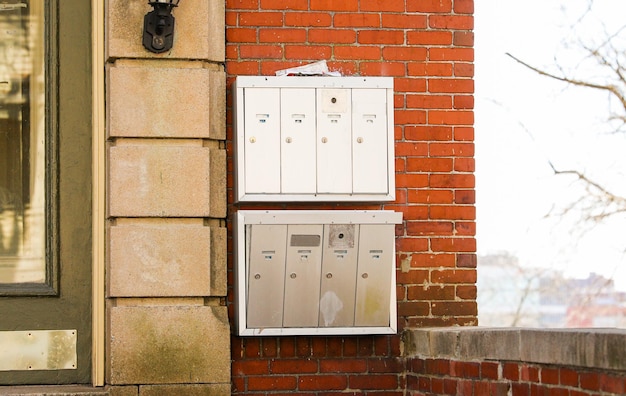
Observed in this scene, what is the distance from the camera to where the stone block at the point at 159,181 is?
5.63 meters

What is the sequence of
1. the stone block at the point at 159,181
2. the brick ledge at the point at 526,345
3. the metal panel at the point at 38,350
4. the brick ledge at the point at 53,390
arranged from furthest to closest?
the metal panel at the point at 38,350, the stone block at the point at 159,181, the brick ledge at the point at 53,390, the brick ledge at the point at 526,345

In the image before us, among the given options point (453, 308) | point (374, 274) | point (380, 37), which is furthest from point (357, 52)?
point (453, 308)

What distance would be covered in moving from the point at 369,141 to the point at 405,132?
1.03 feet

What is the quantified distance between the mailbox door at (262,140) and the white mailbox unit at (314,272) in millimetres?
161

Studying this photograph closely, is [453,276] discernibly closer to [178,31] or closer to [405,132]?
[405,132]

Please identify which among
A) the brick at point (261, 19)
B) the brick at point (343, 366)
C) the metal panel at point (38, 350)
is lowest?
the brick at point (343, 366)

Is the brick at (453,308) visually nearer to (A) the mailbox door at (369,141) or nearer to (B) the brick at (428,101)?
(A) the mailbox door at (369,141)

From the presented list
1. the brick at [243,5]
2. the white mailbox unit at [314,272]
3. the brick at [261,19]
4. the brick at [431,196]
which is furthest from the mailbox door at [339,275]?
the brick at [243,5]

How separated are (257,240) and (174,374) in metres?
0.78

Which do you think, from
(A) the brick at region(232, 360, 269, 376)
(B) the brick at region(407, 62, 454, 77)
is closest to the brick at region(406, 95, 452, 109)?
(B) the brick at region(407, 62, 454, 77)

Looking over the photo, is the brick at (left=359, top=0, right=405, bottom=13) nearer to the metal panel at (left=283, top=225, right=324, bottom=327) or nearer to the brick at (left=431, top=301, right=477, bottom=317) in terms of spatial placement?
the metal panel at (left=283, top=225, right=324, bottom=327)

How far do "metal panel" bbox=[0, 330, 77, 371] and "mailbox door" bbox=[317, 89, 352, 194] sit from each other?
152 cm

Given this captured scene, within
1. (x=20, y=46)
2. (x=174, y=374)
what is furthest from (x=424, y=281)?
Answer: (x=20, y=46)

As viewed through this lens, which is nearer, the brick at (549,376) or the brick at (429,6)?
the brick at (549,376)
